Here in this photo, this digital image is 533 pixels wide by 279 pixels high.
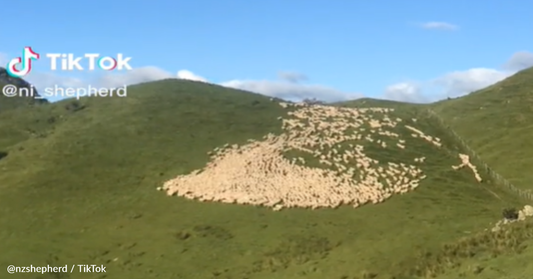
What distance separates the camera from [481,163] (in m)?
70.6

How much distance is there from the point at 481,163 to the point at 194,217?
33.3m

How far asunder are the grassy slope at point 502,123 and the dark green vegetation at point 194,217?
3778 millimetres

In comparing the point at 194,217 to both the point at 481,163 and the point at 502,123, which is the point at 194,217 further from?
the point at 502,123

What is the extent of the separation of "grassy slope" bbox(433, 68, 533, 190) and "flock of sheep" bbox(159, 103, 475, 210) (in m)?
6.92

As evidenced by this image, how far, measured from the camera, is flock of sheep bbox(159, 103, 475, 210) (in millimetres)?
57344

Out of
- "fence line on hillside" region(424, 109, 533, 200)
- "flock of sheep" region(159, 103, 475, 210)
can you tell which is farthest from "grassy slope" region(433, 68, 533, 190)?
"flock of sheep" region(159, 103, 475, 210)

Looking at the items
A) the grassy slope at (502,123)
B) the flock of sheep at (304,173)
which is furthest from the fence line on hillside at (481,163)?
the flock of sheep at (304,173)

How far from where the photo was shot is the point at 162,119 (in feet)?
273

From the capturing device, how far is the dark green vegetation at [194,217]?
1625 inches

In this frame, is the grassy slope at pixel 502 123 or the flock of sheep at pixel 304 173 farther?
the grassy slope at pixel 502 123

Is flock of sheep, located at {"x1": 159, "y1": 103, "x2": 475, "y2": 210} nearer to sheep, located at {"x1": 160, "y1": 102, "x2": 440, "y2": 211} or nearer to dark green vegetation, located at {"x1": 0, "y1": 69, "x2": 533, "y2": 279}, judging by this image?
sheep, located at {"x1": 160, "y1": 102, "x2": 440, "y2": 211}

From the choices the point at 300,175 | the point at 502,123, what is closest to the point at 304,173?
the point at 300,175

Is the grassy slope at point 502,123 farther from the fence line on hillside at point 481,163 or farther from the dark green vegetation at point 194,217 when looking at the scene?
the dark green vegetation at point 194,217

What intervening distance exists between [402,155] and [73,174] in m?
33.7
